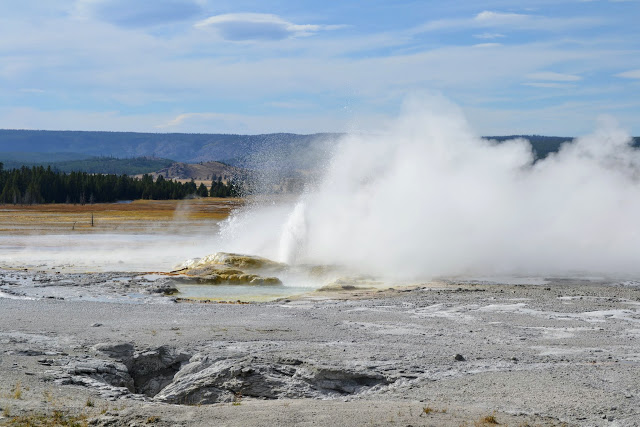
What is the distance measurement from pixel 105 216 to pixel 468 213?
47439 millimetres

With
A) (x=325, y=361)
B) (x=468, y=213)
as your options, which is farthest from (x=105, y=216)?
(x=325, y=361)

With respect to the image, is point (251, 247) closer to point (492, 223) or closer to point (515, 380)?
point (492, 223)

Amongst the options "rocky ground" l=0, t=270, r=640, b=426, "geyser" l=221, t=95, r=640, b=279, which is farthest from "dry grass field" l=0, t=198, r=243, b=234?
"rocky ground" l=0, t=270, r=640, b=426

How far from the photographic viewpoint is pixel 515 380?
1246 cm

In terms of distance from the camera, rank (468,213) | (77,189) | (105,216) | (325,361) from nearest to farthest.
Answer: (325,361), (468,213), (105,216), (77,189)

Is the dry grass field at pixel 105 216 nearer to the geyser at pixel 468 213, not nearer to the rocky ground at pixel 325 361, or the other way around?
the geyser at pixel 468 213

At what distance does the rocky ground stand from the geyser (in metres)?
9.84

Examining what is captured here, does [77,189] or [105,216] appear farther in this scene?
[77,189]

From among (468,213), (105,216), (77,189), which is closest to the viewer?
(468,213)

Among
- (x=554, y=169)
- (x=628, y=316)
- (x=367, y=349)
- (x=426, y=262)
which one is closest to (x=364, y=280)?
(x=426, y=262)

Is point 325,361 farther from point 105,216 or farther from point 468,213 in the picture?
point 105,216

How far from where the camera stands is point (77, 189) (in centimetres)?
9981

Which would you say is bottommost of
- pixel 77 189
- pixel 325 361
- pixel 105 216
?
pixel 325 361

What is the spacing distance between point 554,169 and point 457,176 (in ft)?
22.1
